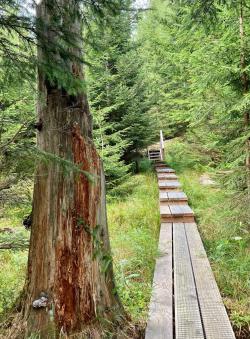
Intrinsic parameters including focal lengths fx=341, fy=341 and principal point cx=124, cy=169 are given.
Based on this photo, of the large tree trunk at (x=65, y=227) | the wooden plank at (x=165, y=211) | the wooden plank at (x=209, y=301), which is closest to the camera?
the large tree trunk at (x=65, y=227)

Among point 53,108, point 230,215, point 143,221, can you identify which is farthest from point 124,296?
point 143,221

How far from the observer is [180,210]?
27.9ft

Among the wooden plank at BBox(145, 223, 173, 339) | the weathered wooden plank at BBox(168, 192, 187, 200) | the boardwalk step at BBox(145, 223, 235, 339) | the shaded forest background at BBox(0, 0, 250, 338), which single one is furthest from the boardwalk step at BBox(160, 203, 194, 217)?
the wooden plank at BBox(145, 223, 173, 339)

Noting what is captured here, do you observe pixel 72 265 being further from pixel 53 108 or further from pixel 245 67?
pixel 245 67

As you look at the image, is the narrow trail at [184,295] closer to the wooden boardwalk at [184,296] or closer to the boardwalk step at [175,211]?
the wooden boardwalk at [184,296]

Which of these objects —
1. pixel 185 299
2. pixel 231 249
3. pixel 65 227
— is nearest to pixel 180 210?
pixel 231 249

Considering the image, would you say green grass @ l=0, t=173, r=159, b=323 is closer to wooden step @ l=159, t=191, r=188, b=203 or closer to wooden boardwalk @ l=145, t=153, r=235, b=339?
wooden boardwalk @ l=145, t=153, r=235, b=339

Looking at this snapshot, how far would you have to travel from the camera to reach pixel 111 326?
3055 millimetres

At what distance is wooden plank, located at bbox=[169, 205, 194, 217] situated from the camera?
26.6ft

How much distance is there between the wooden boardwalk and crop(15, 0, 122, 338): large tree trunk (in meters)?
0.70

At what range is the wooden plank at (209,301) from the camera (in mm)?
3215

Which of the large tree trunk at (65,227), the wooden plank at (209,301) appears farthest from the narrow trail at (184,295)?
the large tree trunk at (65,227)

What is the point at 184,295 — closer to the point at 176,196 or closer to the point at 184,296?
the point at 184,296

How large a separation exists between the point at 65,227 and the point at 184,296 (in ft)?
6.24
